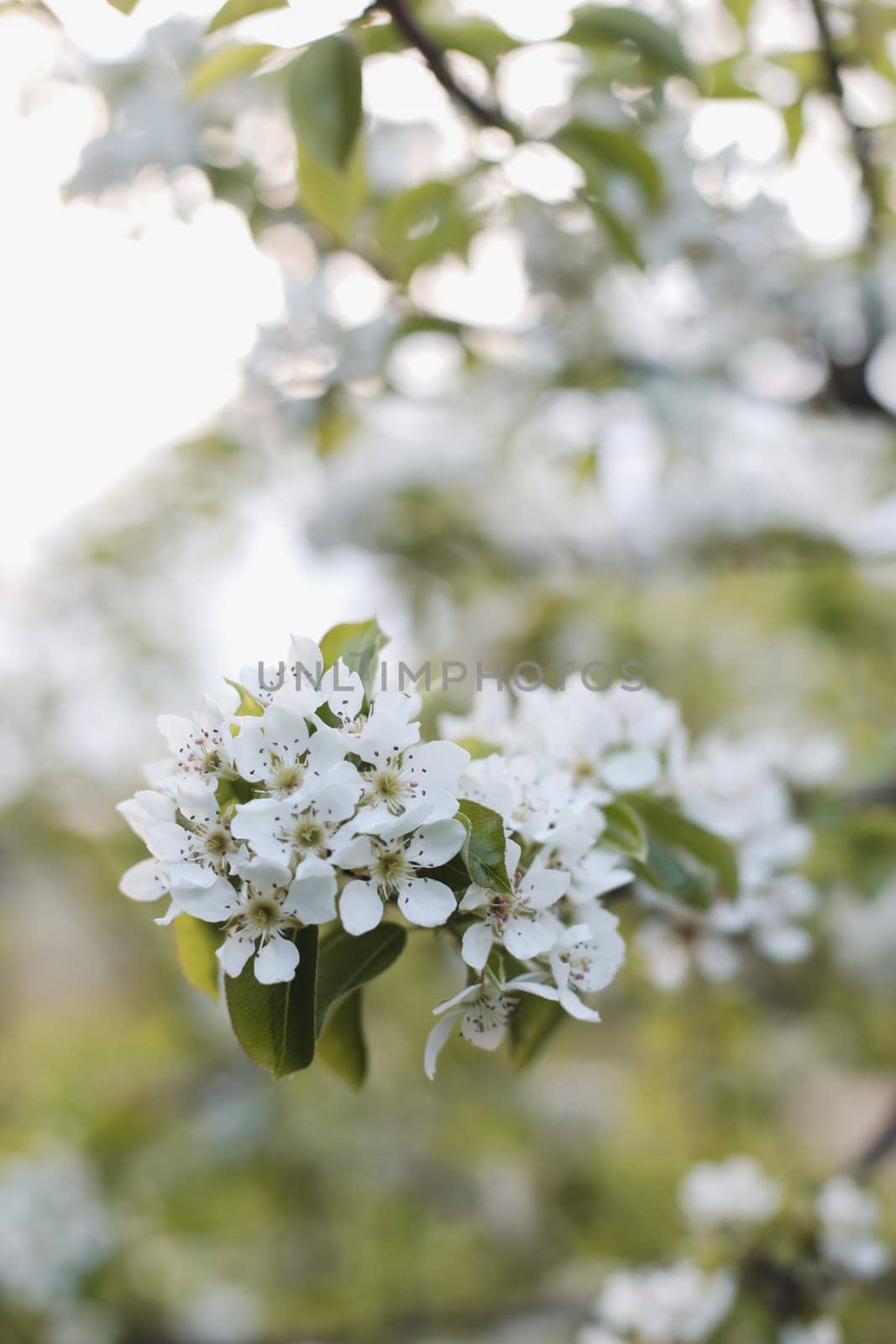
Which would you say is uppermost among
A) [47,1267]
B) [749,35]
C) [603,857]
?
[749,35]

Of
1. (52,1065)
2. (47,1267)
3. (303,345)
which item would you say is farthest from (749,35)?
(52,1065)

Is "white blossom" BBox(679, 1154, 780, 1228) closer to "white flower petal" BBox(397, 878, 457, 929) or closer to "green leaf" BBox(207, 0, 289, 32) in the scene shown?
"white flower petal" BBox(397, 878, 457, 929)

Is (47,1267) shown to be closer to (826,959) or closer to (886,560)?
(826,959)

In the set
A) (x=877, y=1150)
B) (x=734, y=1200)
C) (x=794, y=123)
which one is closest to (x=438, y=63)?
(x=794, y=123)

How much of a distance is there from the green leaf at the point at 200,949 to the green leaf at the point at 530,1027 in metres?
0.29

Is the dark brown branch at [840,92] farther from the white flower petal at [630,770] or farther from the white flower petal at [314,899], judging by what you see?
the white flower petal at [314,899]

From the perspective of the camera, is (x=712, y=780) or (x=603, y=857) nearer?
(x=603, y=857)

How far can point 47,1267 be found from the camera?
3258 millimetres

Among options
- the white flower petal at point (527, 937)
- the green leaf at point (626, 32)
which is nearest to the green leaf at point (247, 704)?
the white flower petal at point (527, 937)

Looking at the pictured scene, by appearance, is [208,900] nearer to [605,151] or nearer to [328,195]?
[328,195]

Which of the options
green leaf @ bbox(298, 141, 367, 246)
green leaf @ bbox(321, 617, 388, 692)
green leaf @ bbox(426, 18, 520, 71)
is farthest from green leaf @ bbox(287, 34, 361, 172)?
green leaf @ bbox(321, 617, 388, 692)

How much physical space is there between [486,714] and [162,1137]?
3522 mm

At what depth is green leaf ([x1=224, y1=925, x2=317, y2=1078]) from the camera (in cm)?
83

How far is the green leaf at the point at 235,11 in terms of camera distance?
3.89ft
